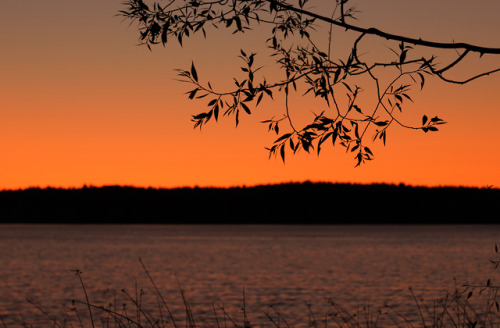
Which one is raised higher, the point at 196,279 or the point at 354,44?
the point at 354,44

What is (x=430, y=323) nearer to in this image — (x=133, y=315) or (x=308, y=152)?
(x=133, y=315)

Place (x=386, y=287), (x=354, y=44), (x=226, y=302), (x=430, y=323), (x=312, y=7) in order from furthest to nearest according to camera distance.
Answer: (x=386, y=287)
(x=226, y=302)
(x=430, y=323)
(x=312, y=7)
(x=354, y=44)

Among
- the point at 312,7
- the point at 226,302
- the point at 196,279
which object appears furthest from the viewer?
the point at 196,279

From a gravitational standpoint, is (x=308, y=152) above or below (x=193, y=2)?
below

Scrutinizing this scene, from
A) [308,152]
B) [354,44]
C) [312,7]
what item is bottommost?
[308,152]

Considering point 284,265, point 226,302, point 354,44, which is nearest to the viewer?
point 354,44

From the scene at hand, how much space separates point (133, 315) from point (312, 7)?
79.7 feet

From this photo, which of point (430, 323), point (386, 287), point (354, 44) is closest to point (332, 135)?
point (354, 44)

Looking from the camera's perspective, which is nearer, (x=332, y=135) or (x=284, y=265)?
(x=332, y=135)

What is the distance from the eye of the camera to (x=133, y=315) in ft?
106

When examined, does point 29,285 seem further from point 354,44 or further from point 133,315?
point 354,44

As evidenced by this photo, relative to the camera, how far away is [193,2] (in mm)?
10266

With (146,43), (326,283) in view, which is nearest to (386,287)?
(326,283)

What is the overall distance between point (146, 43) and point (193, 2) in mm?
834
